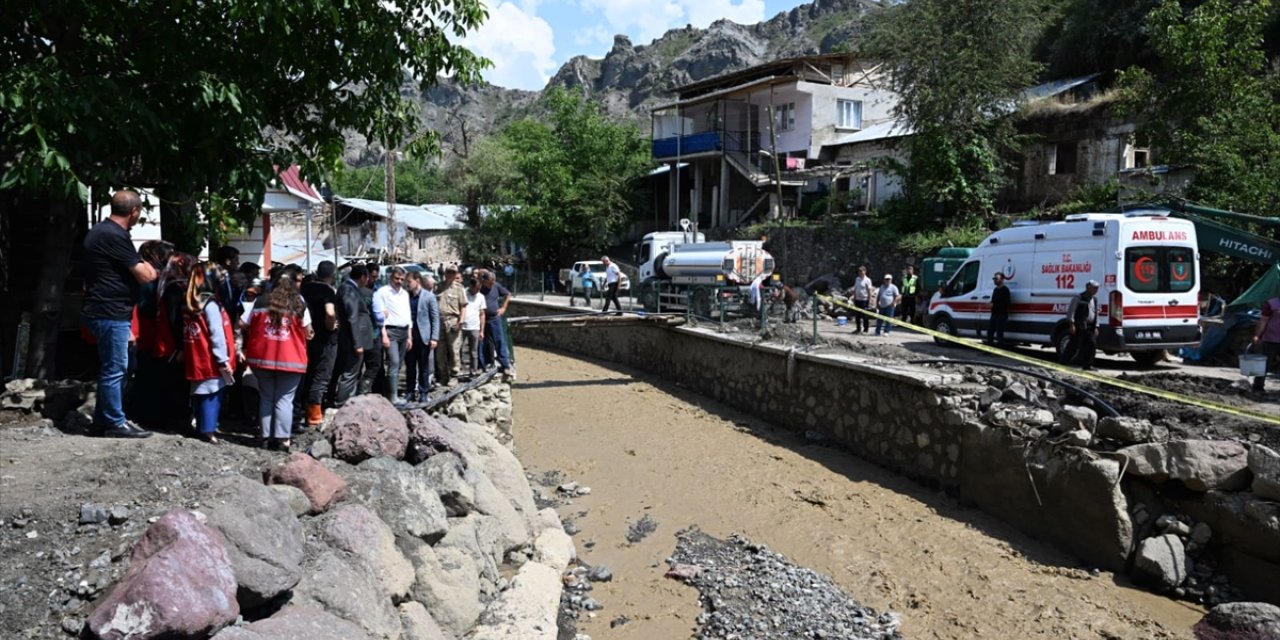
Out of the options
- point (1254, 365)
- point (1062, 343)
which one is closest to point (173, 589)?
point (1254, 365)

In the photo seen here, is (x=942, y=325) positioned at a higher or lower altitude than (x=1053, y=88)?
lower

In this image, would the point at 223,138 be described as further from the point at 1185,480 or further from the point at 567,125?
the point at 567,125

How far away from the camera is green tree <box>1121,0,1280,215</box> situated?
17484 millimetres

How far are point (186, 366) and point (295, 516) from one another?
1.99 meters

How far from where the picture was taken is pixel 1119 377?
11.5m

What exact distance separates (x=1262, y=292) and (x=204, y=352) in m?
15.4

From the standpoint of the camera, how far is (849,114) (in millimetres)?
35469

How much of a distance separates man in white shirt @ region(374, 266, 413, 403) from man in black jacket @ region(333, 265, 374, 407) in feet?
1.50

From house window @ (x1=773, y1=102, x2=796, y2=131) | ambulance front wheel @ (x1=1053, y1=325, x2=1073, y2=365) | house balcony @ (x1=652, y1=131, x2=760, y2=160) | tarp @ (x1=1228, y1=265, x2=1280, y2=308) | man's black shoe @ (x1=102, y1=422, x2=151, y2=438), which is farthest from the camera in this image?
house balcony @ (x1=652, y1=131, x2=760, y2=160)

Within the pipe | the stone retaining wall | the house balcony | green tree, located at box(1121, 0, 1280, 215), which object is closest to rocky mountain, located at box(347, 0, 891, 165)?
the house balcony

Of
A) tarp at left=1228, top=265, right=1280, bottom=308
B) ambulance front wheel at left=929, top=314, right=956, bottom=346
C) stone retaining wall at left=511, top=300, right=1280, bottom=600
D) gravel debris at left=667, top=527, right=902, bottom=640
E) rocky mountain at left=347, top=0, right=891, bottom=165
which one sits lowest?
gravel debris at left=667, top=527, right=902, bottom=640

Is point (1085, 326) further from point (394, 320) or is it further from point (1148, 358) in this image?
point (394, 320)

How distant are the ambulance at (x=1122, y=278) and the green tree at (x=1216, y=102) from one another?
5.72 meters

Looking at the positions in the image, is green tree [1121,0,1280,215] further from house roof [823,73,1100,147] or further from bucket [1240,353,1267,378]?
bucket [1240,353,1267,378]
